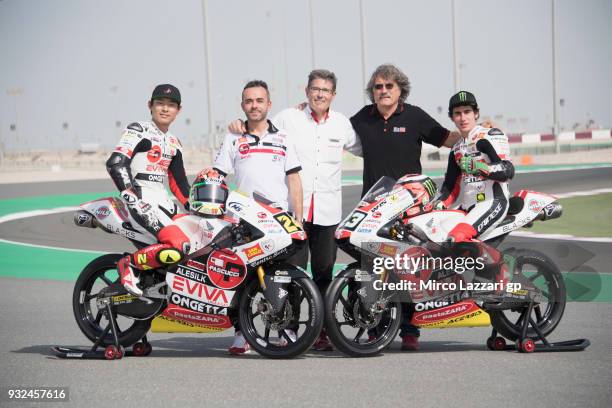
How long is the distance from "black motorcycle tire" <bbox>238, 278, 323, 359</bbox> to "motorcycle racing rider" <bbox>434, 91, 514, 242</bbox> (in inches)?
44.5

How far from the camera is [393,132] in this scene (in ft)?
25.4

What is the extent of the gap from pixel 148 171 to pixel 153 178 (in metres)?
0.07

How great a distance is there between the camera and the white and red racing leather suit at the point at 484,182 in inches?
277

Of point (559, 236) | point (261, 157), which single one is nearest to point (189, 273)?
point (261, 157)

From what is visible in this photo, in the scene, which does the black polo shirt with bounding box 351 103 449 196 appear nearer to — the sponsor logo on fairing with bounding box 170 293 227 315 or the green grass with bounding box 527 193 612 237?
the sponsor logo on fairing with bounding box 170 293 227 315

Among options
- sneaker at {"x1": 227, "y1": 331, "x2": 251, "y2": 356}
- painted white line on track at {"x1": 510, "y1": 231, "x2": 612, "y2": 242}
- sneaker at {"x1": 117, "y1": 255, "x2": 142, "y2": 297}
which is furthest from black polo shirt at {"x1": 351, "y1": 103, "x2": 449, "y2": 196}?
painted white line on track at {"x1": 510, "y1": 231, "x2": 612, "y2": 242}

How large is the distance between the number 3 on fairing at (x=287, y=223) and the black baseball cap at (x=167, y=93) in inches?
53.6

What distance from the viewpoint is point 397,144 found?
773 centimetres

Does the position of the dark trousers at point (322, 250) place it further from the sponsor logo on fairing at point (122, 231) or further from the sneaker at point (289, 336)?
the sponsor logo on fairing at point (122, 231)

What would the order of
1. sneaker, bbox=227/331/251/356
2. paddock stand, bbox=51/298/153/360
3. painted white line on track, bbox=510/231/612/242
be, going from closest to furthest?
paddock stand, bbox=51/298/153/360 < sneaker, bbox=227/331/251/356 < painted white line on track, bbox=510/231/612/242

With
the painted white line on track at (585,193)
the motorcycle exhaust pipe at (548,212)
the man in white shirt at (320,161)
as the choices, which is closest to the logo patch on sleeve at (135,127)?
the man in white shirt at (320,161)

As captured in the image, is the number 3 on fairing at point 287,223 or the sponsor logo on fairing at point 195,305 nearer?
the number 3 on fairing at point 287,223

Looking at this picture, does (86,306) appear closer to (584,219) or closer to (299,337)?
(299,337)

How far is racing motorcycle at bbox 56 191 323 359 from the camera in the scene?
273 inches
